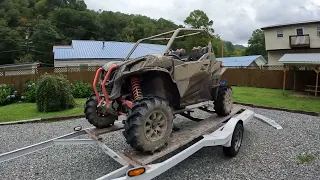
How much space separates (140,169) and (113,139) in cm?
300

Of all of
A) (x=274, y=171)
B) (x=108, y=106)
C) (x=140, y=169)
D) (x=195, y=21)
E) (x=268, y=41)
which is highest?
(x=195, y=21)

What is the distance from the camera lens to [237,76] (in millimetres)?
20547

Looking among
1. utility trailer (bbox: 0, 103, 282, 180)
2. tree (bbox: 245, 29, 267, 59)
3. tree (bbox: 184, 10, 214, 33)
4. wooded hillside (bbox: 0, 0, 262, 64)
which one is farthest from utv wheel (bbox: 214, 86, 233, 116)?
tree (bbox: 245, 29, 267, 59)

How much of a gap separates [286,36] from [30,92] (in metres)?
26.5

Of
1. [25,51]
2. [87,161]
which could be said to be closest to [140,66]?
[87,161]

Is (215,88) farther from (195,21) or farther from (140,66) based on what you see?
(195,21)

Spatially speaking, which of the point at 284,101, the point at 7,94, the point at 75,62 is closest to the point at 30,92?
the point at 7,94

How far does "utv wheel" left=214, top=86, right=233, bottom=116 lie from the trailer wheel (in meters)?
0.77

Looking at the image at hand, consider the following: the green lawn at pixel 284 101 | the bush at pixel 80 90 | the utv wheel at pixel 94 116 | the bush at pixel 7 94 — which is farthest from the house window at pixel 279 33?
the utv wheel at pixel 94 116

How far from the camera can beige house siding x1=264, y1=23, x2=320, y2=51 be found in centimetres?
2641

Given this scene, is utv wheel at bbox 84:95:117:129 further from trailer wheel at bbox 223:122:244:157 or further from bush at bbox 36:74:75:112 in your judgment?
bush at bbox 36:74:75:112

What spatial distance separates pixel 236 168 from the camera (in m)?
4.29

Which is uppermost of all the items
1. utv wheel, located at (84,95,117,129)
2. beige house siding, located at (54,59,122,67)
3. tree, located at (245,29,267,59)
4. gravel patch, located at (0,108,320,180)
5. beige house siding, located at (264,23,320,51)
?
tree, located at (245,29,267,59)

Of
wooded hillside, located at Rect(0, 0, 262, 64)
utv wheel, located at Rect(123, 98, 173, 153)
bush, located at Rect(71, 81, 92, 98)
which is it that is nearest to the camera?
utv wheel, located at Rect(123, 98, 173, 153)
